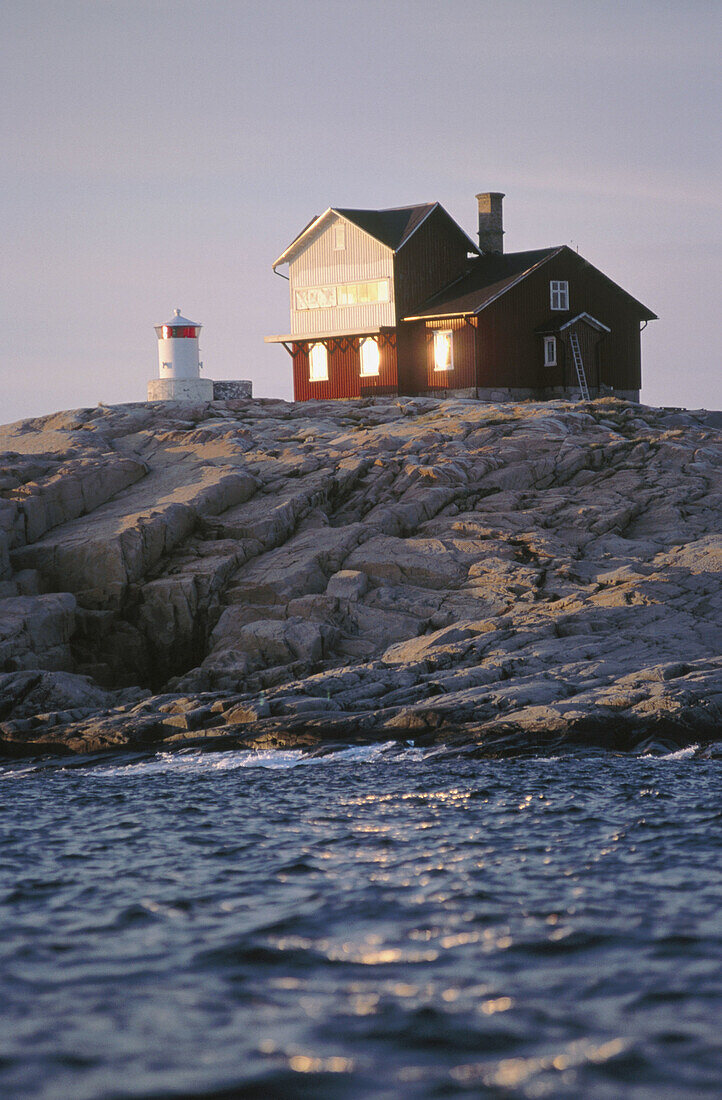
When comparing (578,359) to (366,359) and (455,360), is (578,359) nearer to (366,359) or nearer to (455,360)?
(455,360)

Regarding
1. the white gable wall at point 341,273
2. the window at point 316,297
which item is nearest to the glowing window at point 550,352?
the white gable wall at point 341,273

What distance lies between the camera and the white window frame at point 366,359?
159ft

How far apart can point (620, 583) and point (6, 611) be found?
1373 cm

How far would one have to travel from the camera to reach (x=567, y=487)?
31047 mm

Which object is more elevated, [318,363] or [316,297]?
[316,297]

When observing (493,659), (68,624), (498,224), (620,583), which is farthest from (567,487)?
(498,224)

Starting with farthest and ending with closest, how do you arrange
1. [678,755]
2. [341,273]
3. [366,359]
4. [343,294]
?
1. [343,294]
2. [341,273]
3. [366,359]
4. [678,755]

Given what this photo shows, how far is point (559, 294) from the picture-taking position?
48.2 m

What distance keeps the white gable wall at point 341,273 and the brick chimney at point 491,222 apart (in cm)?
597

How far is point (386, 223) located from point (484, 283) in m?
5.54

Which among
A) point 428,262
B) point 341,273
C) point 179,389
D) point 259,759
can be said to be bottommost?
point 259,759

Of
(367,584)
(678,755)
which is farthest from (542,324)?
(678,755)

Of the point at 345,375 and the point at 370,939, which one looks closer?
the point at 370,939

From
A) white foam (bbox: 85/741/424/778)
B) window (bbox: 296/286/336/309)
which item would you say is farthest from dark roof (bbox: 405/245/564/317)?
white foam (bbox: 85/741/424/778)
